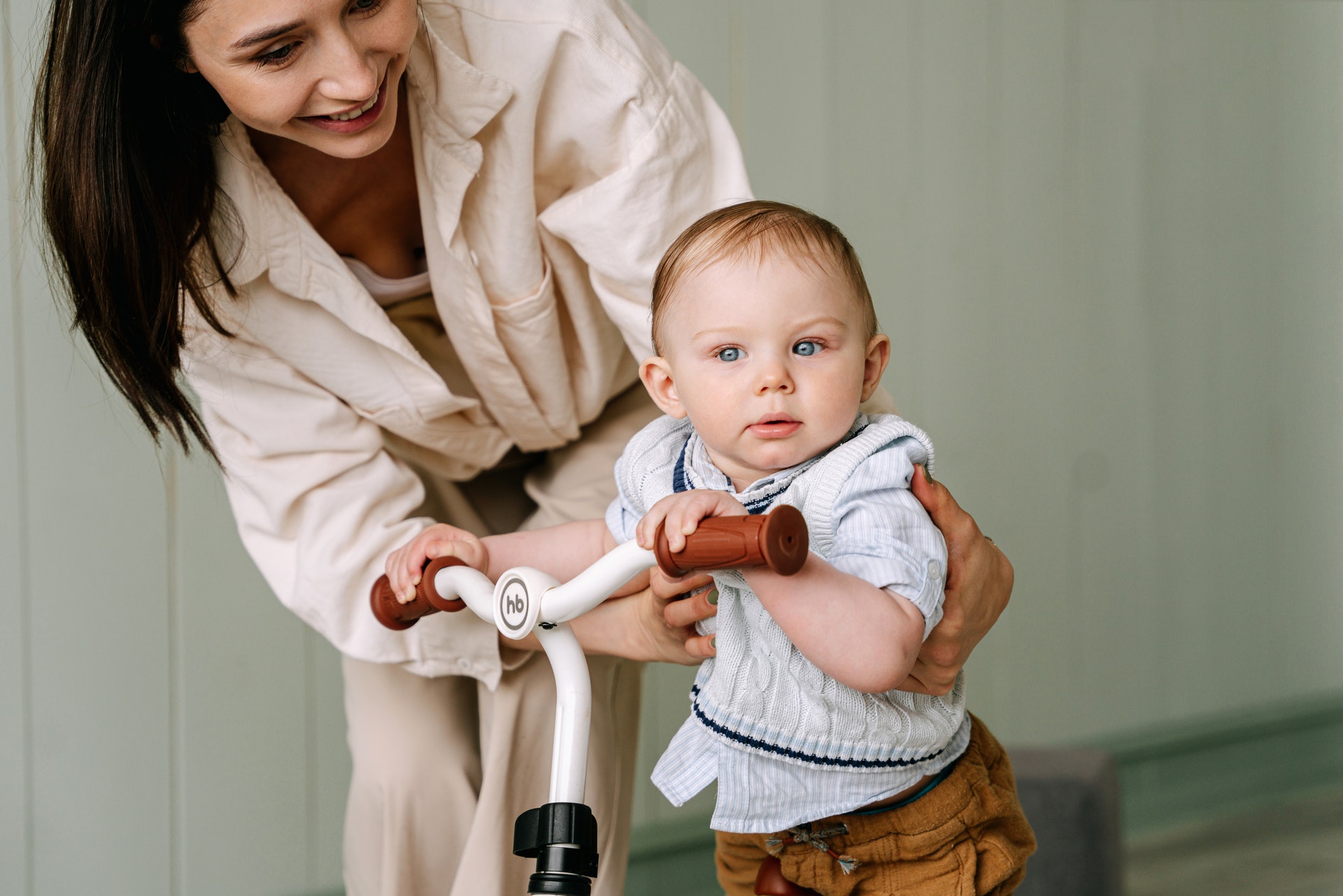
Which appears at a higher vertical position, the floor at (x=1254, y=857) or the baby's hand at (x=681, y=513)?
the baby's hand at (x=681, y=513)

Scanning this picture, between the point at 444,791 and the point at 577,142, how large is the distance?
0.73 m

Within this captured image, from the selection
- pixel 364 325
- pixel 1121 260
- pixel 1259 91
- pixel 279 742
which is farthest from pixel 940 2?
pixel 279 742

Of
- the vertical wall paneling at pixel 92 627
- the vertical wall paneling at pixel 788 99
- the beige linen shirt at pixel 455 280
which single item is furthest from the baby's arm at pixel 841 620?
the vertical wall paneling at pixel 788 99

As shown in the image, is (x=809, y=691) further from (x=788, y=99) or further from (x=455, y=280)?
(x=788, y=99)

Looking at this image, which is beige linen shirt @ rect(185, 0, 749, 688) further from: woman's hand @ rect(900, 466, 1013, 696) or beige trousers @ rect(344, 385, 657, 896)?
woman's hand @ rect(900, 466, 1013, 696)

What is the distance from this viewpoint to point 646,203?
128cm

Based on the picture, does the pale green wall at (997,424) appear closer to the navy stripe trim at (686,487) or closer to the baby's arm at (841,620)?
the navy stripe trim at (686,487)

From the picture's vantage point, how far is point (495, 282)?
4.39 feet

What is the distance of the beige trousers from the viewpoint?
140 cm

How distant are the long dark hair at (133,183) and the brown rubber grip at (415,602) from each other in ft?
0.80

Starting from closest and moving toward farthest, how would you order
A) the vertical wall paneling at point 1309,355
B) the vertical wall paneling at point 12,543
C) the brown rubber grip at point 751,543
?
1. the brown rubber grip at point 751,543
2. the vertical wall paneling at point 12,543
3. the vertical wall paneling at point 1309,355

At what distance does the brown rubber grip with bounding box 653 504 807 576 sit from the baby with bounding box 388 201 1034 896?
0.16ft

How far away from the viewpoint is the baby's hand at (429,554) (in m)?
1.15

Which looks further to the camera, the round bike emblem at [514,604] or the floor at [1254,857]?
the floor at [1254,857]
